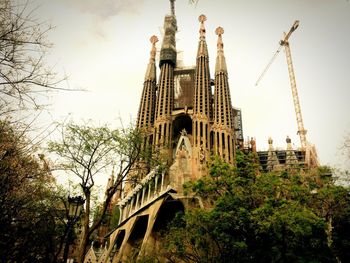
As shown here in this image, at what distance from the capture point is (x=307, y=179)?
1884 centimetres

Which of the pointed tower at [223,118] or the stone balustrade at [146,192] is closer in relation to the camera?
the stone balustrade at [146,192]

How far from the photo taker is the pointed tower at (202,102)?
45234 mm

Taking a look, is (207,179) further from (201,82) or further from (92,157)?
(201,82)

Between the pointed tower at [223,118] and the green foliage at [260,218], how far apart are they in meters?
23.6

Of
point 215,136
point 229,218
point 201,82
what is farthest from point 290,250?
point 201,82

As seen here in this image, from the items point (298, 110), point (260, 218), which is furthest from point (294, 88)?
point (260, 218)

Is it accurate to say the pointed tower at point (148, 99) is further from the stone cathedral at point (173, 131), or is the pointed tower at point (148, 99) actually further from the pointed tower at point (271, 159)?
the pointed tower at point (271, 159)

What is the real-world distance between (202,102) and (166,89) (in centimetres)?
656

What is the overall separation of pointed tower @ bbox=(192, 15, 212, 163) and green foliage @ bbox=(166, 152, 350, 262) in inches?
936

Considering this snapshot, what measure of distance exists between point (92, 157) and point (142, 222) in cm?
2090

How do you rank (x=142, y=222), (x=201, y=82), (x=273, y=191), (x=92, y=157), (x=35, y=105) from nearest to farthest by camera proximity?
1. (x=35, y=105)
2. (x=92, y=157)
3. (x=273, y=191)
4. (x=142, y=222)
5. (x=201, y=82)

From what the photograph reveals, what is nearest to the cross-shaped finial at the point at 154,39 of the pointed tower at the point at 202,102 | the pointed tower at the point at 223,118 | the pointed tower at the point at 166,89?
the pointed tower at the point at 166,89

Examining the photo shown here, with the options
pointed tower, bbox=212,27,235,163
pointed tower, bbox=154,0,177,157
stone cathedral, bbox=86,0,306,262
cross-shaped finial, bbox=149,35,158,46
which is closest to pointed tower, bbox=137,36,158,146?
stone cathedral, bbox=86,0,306,262

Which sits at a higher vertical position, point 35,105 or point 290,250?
point 35,105
